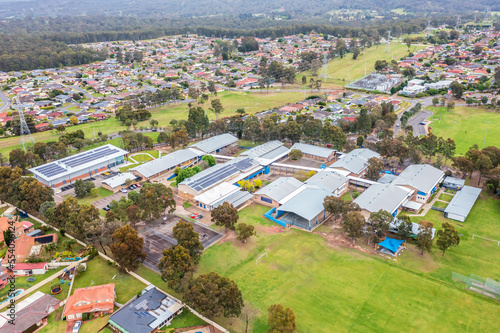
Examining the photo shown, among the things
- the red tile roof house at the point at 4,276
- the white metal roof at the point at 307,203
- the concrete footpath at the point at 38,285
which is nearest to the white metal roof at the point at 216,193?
the white metal roof at the point at 307,203

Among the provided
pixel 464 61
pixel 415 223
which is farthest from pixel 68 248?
pixel 464 61

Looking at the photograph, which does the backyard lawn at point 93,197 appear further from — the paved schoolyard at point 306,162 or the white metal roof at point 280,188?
the paved schoolyard at point 306,162

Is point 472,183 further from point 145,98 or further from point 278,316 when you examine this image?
point 145,98

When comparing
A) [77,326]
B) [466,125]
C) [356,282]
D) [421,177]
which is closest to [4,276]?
[77,326]

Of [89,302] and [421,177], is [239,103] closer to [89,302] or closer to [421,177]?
[421,177]

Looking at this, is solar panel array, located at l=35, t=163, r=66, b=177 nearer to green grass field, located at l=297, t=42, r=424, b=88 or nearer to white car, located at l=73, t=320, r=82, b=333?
white car, located at l=73, t=320, r=82, b=333

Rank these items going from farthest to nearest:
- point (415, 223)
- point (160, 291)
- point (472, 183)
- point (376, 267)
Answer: point (472, 183) → point (415, 223) → point (376, 267) → point (160, 291)
